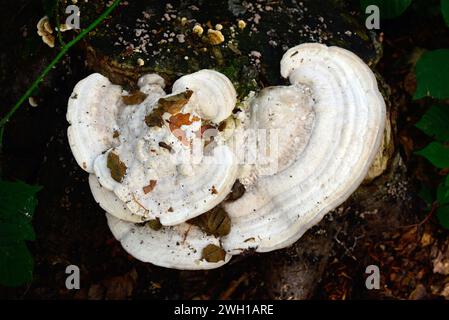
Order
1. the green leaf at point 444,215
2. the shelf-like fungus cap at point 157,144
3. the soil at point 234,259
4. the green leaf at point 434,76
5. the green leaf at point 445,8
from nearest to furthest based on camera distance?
the shelf-like fungus cap at point 157,144
the green leaf at point 445,8
the green leaf at point 434,76
the soil at point 234,259
the green leaf at point 444,215

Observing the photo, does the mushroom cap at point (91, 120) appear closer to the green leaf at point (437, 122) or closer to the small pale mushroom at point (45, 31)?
the small pale mushroom at point (45, 31)

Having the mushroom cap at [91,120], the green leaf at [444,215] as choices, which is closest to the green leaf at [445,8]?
the green leaf at [444,215]

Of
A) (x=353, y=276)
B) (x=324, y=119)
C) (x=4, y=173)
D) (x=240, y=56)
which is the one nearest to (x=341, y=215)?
(x=353, y=276)

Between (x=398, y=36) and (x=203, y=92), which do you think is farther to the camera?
(x=398, y=36)

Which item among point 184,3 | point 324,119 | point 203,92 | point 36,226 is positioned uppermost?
point 184,3

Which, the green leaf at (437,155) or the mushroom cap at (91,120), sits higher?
the mushroom cap at (91,120)

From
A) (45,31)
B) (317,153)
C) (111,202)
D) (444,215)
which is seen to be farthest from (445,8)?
(45,31)

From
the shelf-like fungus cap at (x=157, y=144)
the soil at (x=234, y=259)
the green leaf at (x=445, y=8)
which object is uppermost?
the green leaf at (x=445, y=8)
